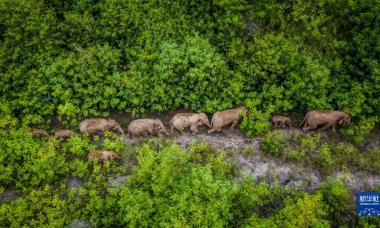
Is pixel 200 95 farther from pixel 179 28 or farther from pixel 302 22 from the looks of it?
pixel 302 22

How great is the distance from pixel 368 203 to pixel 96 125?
318 inches

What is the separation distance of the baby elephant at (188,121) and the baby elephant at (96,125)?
6.19 feet

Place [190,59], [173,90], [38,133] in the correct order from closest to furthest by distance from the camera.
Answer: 1. [38,133]
2. [190,59]
3. [173,90]

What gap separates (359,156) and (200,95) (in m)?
5.20

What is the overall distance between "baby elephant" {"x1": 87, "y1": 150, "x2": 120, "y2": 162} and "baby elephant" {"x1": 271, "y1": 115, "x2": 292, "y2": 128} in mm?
5039

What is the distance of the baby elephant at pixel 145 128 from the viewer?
10.0 metres

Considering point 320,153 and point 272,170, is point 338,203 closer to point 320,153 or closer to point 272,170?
point 320,153

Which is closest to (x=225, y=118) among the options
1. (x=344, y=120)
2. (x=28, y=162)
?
(x=344, y=120)

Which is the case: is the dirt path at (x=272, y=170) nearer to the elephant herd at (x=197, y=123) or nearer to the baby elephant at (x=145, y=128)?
the baby elephant at (x=145, y=128)

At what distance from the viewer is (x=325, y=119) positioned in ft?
33.1

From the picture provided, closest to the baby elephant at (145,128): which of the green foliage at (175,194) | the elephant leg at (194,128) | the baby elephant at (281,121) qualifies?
the elephant leg at (194,128)

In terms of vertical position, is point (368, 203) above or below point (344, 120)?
below

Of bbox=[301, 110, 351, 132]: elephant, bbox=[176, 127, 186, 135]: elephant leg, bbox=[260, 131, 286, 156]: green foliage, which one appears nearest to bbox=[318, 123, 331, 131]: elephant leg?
bbox=[301, 110, 351, 132]: elephant

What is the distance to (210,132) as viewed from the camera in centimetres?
1031
